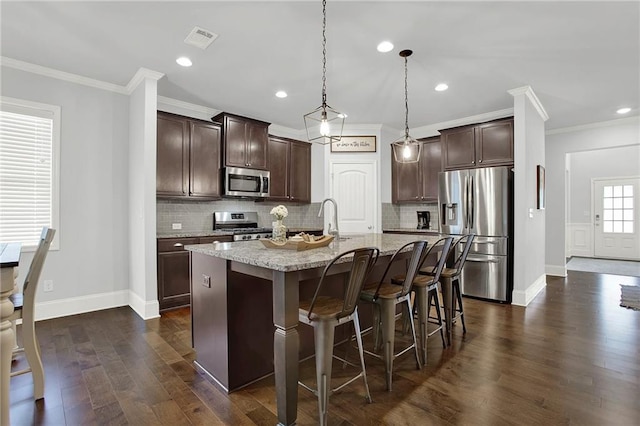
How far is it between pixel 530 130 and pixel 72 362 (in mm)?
5548

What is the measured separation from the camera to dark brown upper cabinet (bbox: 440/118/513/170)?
14.5ft

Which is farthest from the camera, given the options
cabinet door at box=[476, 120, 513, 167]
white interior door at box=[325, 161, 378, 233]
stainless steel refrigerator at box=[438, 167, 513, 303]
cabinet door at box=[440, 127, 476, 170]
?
white interior door at box=[325, 161, 378, 233]

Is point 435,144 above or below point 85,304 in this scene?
above

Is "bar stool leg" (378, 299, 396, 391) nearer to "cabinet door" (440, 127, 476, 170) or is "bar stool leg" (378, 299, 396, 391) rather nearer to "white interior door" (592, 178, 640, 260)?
"cabinet door" (440, 127, 476, 170)

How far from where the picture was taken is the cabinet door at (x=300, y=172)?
562cm

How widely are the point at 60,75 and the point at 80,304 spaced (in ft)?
8.42

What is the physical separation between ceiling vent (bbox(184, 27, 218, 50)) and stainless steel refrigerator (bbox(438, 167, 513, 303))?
3.56m

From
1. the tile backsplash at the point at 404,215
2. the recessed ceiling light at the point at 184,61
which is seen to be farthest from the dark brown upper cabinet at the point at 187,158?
the tile backsplash at the point at 404,215

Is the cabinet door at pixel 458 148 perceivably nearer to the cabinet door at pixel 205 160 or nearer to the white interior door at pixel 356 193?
the white interior door at pixel 356 193

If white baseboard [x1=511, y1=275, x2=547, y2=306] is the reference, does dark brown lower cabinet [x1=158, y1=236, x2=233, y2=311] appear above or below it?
above

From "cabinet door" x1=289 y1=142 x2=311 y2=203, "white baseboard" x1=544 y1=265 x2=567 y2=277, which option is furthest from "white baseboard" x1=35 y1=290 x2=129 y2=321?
"white baseboard" x1=544 y1=265 x2=567 y2=277

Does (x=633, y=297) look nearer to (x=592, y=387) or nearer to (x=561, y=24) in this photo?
(x=592, y=387)

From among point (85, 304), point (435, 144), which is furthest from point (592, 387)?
point (85, 304)

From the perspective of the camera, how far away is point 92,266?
12.1 ft
